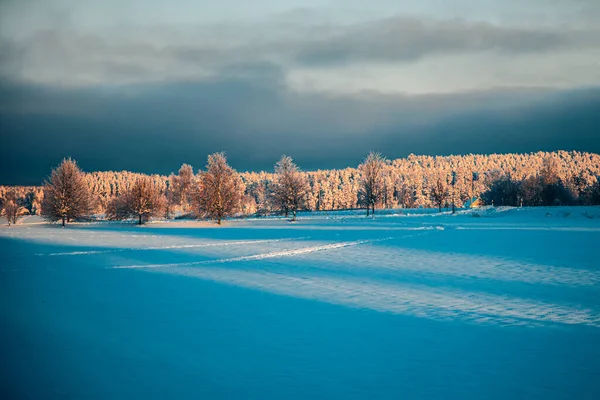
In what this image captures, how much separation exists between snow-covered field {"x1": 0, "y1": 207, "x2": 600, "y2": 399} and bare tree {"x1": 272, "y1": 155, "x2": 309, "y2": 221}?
146 ft

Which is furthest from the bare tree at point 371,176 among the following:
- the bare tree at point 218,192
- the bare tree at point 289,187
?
the bare tree at point 218,192

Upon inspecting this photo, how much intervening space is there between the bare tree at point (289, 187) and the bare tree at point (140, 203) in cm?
1833

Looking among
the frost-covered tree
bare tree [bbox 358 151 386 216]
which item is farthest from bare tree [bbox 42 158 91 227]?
the frost-covered tree

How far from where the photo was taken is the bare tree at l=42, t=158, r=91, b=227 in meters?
57.2

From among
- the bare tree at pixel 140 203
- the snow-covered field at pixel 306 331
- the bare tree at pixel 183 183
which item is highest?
the bare tree at pixel 183 183

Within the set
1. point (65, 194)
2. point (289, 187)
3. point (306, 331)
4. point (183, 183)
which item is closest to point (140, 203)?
point (65, 194)

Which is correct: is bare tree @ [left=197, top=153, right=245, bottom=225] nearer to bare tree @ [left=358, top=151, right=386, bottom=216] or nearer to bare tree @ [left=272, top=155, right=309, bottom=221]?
bare tree @ [left=272, top=155, right=309, bottom=221]

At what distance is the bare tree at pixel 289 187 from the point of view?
6162 centimetres

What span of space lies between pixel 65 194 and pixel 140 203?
11.0 m

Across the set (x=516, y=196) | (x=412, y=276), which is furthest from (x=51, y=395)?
(x=516, y=196)

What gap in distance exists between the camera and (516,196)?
88562mm

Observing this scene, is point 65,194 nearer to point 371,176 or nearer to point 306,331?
point 371,176

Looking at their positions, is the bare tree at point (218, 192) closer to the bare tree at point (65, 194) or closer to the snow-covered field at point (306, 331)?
the bare tree at point (65, 194)

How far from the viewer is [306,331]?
8344 millimetres
